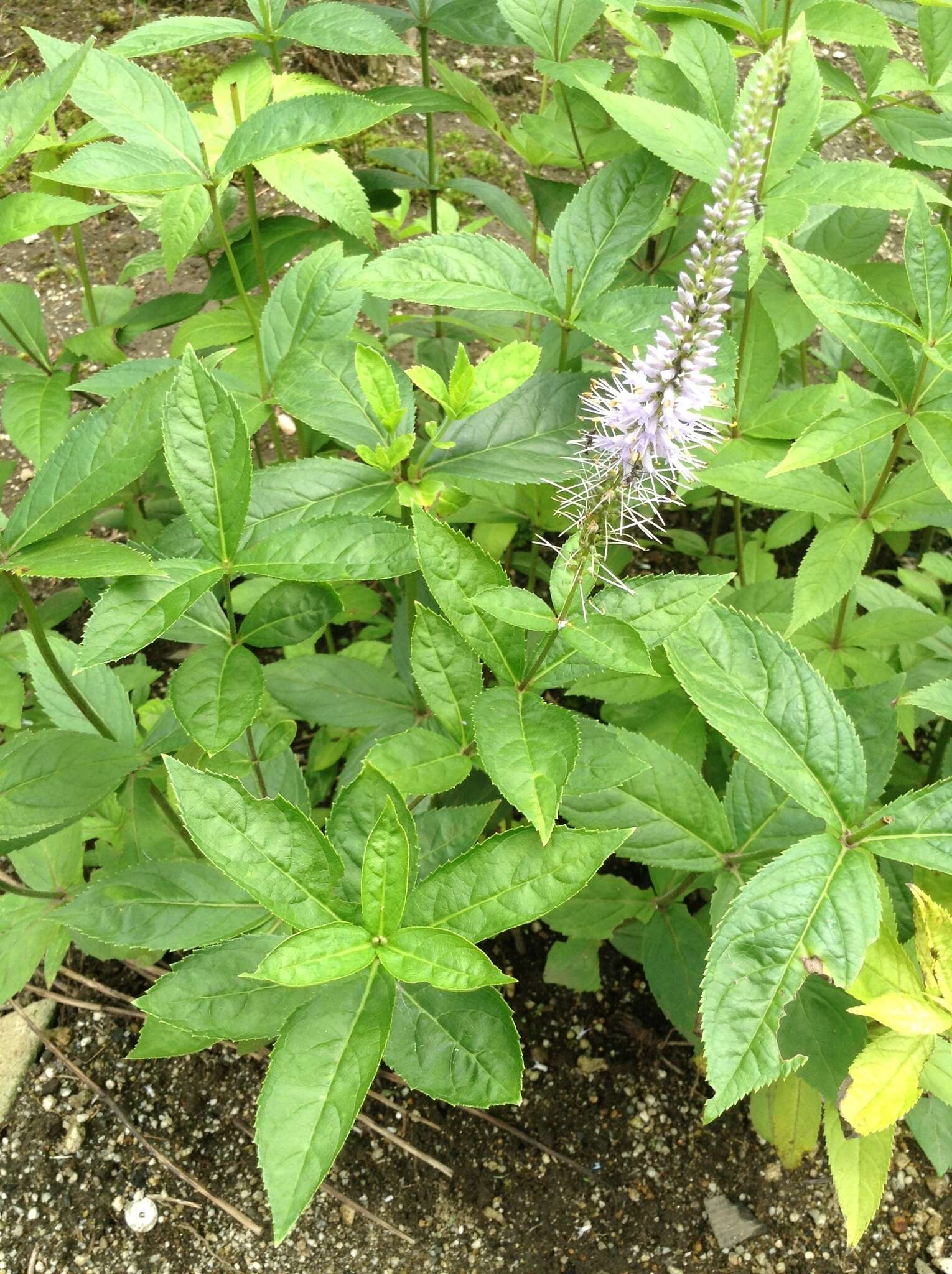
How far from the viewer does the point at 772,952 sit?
1445mm

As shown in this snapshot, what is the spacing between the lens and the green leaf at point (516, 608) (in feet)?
4.72

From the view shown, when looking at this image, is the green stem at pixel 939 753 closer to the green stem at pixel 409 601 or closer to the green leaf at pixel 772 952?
the green leaf at pixel 772 952

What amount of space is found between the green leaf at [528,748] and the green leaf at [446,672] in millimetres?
149

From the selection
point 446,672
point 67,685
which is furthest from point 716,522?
point 67,685

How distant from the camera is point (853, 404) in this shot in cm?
185

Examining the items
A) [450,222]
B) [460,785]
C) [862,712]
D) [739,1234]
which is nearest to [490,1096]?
[460,785]

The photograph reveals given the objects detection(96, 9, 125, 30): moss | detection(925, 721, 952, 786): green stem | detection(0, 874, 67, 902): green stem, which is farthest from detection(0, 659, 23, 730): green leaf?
detection(96, 9, 125, 30): moss

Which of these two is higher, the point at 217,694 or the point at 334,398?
the point at 334,398

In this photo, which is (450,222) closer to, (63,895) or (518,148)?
(518,148)

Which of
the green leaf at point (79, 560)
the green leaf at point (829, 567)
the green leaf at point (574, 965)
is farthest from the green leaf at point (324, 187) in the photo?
the green leaf at point (574, 965)

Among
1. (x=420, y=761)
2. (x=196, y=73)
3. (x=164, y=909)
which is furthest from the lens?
(x=196, y=73)

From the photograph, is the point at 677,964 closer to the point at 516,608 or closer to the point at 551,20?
the point at 516,608

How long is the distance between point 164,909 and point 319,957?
58cm

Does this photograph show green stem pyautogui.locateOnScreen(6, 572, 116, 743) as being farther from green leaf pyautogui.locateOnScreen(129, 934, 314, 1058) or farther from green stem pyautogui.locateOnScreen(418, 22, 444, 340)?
green stem pyautogui.locateOnScreen(418, 22, 444, 340)
